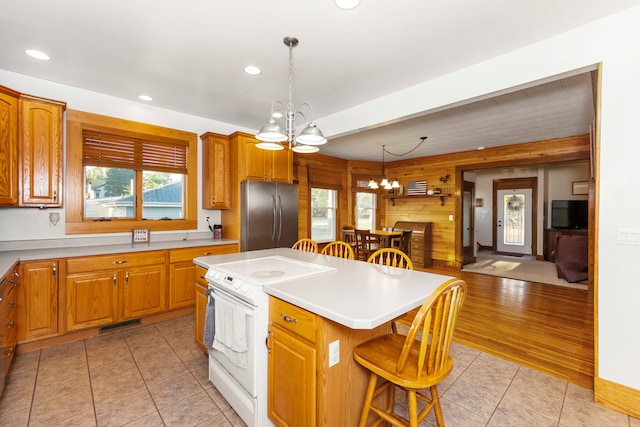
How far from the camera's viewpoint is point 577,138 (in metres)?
4.81

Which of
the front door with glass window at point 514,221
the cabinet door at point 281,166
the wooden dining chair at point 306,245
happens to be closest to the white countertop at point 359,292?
the wooden dining chair at point 306,245

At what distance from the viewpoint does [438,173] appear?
6.75 metres

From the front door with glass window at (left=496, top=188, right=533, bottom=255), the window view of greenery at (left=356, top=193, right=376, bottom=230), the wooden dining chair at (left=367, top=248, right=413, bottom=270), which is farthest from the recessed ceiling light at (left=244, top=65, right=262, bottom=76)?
the front door with glass window at (left=496, top=188, right=533, bottom=255)

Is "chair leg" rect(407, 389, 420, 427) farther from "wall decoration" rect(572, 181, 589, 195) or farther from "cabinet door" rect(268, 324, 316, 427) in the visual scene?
"wall decoration" rect(572, 181, 589, 195)

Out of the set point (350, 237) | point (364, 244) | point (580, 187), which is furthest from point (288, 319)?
point (580, 187)

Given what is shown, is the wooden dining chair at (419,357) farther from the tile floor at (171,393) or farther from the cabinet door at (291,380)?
the tile floor at (171,393)

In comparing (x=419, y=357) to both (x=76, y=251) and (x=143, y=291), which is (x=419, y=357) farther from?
(x=76, y=251)

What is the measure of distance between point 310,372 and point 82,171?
3626 millimetres

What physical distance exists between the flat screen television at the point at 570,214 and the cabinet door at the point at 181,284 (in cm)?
874

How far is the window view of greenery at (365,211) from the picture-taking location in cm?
730

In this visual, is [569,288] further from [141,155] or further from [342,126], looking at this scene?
[141,155]

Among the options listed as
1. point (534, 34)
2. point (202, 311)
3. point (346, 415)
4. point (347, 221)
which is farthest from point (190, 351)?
point (347, 221)

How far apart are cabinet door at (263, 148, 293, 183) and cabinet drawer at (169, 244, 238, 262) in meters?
1.27

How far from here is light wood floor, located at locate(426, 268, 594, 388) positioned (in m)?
2.49
